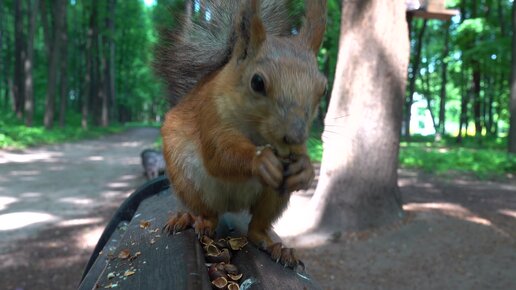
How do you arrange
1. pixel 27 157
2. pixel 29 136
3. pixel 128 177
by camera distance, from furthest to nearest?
pixel 29 136 < pixel 27 157 < pixel 128 177

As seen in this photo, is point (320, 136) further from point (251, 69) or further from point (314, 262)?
point (314, 262)

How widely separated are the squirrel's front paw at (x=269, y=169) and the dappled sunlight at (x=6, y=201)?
619cm

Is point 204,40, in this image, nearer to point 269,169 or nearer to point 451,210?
point 269,169

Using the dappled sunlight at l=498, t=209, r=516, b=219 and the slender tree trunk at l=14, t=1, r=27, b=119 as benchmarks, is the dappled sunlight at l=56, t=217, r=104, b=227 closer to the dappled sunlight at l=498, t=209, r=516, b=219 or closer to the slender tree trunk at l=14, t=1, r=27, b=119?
the dappled sunlight at l=498, t=209, r=516, b=219

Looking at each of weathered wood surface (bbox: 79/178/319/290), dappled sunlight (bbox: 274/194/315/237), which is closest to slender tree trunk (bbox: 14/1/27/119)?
dappled sunlight (bbox: 274/194/315/237)

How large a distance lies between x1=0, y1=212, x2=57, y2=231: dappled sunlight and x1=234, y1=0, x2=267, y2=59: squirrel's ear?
16.6 ft

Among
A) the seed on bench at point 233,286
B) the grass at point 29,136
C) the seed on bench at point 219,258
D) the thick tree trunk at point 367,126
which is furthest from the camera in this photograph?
the grass at point 29,136

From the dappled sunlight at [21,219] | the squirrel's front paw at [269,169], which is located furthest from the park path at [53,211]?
the squirrel's front paw at [269,169]

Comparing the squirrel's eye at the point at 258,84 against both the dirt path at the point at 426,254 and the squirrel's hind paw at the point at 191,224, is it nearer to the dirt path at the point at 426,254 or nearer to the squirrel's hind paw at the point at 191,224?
the squirrel's hind paw at the point at 191,224

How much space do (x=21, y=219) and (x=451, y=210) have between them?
18.7ft

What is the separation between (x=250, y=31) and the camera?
179 cm

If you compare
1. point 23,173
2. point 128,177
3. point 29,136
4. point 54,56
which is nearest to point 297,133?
point 128,177

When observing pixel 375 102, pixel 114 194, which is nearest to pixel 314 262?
pixel 375 102

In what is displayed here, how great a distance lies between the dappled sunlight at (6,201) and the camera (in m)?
6.68
